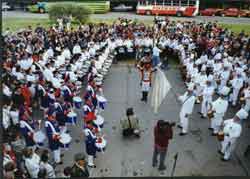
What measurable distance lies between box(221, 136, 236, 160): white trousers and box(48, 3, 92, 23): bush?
4.90 m

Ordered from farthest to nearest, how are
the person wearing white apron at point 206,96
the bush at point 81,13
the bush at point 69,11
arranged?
the bush at point 81,13 → the bush at point 69,11 → the person wearing white apron at point 206,96

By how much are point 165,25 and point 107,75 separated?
262 centimetres

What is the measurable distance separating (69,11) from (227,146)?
18.6 feet

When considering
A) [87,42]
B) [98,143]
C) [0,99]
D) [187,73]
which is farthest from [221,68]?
[0,99]

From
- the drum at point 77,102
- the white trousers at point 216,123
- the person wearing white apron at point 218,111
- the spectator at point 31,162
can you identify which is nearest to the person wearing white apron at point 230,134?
the person wearing white apron at point 218,111

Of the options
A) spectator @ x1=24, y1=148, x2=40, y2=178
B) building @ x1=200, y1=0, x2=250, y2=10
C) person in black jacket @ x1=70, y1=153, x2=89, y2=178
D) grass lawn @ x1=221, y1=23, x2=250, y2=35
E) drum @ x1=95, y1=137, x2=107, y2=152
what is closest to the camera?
building @ x1=200, y1=0, x2=250, y2=10

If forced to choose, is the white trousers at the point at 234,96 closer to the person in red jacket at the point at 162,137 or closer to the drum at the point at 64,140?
the person in red jacket at the point at 162,137

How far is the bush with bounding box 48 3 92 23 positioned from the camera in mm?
10736

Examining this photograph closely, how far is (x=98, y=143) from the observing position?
828 centimetres

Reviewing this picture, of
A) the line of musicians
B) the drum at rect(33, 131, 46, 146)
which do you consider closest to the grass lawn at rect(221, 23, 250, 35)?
the line of musicians

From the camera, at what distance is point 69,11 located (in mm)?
11438

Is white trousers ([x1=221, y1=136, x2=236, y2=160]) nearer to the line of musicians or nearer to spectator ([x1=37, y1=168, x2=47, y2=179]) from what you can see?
the line of musicians

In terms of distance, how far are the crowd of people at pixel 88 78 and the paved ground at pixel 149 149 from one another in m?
0.28

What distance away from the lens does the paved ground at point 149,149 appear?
8.41 metres
